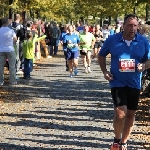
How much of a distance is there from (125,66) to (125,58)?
11cm

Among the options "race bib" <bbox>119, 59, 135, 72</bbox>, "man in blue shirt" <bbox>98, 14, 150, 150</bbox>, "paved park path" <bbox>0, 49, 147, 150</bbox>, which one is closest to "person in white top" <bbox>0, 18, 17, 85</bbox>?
"paved park path" <bbox>0, 49, 147, 150</bbox>

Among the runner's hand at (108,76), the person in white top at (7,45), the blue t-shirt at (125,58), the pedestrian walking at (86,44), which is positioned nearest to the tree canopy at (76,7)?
the pedestrian walking at (86,44)

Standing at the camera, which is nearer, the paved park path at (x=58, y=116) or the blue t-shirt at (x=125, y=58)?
the blue t-shirt at (x=125, y=58)

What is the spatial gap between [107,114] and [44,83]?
544 cm

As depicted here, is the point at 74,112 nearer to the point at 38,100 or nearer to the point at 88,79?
the point at 38,100

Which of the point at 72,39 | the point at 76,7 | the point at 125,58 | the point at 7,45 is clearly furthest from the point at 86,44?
the point at 76,7

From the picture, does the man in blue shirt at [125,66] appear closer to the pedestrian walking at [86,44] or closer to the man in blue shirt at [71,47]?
the man in blue shirt at [71,47]

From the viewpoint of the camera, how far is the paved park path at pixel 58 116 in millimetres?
7645

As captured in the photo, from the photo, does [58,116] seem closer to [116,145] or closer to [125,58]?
[116,145]

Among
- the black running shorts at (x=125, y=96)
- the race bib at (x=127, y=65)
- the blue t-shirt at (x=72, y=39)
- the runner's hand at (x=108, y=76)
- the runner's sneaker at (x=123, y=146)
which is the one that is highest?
the race bib at (x=127, y=65)

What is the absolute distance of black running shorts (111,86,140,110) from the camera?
268 inches

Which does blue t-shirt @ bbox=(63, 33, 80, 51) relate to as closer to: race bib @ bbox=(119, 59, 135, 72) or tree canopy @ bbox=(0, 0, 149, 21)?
tree canopy @ bbox=(0, 0, 149, 21)

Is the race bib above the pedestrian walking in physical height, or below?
above

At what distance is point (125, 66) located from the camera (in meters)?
6.69
